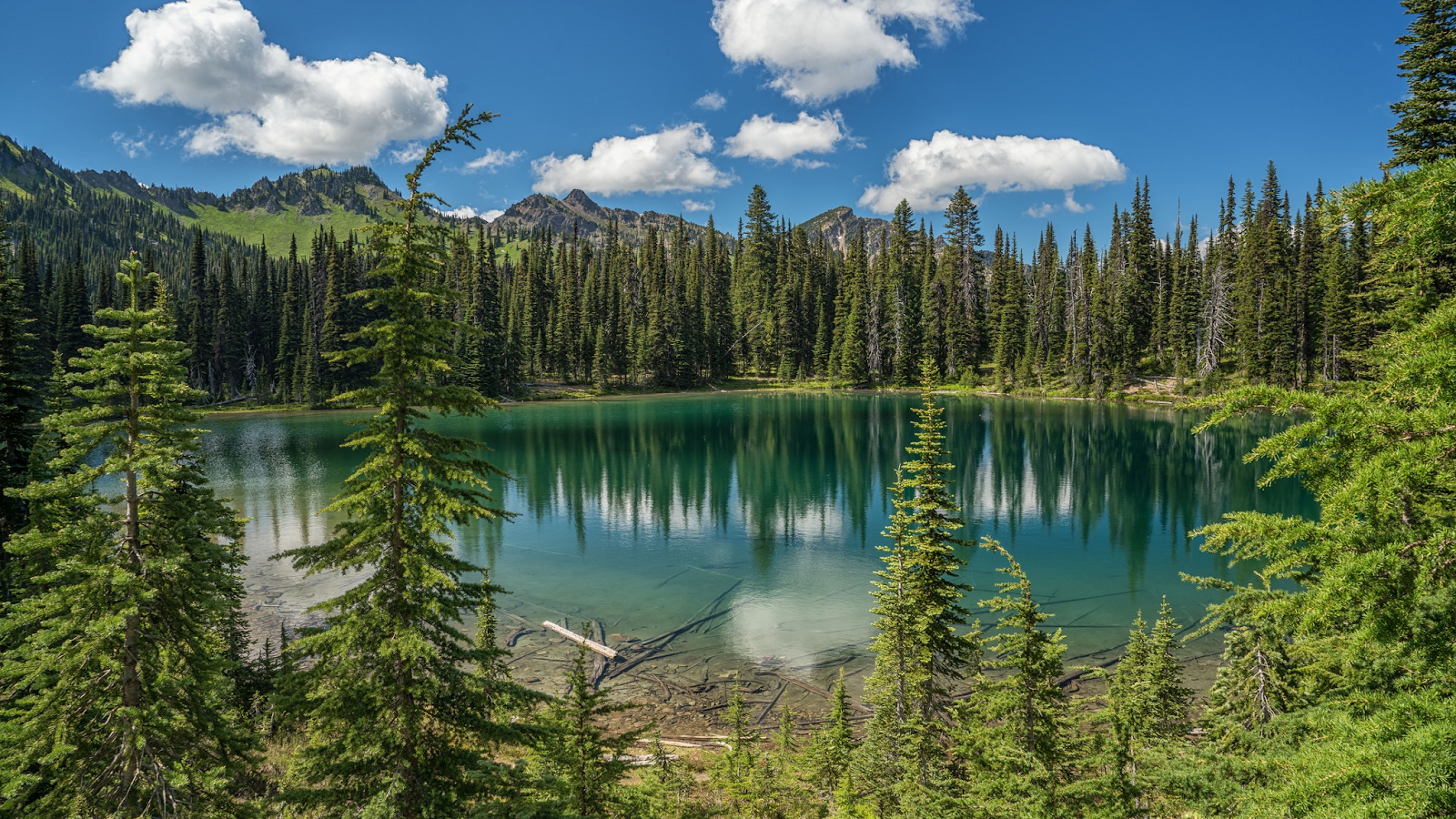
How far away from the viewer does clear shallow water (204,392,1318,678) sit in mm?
22375

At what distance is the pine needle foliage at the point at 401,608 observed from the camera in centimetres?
682

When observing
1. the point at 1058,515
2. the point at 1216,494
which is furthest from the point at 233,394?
the point at 1216,494

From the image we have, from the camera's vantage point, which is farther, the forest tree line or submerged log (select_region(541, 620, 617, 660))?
the forest tree line

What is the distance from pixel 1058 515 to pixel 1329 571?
1261 inches

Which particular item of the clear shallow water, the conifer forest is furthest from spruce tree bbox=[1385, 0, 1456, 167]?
the clear shallow water

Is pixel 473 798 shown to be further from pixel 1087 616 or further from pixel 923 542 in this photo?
pixel 1087 616

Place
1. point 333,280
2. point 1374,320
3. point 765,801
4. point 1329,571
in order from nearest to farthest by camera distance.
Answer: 1. point 1329,571
2. point 765,801
3. point 1374,320
4. point 333,280

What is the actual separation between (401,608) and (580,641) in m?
13.6

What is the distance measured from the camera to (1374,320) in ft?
42.6

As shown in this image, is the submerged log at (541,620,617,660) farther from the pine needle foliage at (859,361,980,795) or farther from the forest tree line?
the forest tree line

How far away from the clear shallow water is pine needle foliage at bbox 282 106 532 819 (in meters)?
1.18

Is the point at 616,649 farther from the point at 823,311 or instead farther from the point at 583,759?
the point at 823,311

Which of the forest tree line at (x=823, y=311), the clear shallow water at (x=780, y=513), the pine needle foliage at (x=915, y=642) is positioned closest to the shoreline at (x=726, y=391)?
the forest tree line at (x=823, y=311)

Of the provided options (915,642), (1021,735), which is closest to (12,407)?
(915,642)
